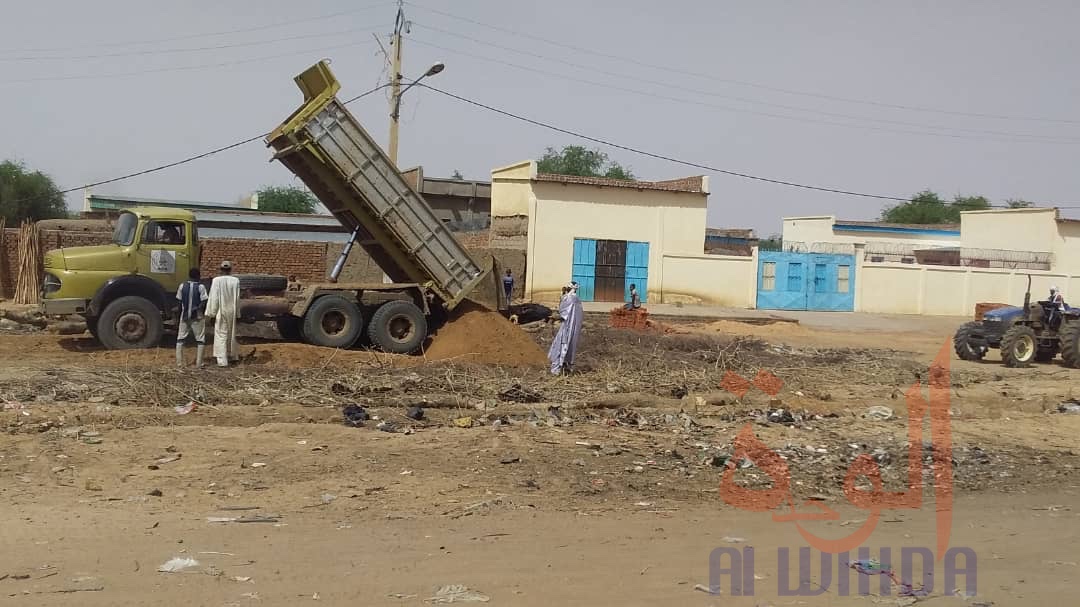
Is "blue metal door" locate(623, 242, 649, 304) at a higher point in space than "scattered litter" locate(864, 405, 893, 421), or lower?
higher

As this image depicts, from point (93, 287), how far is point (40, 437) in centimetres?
559

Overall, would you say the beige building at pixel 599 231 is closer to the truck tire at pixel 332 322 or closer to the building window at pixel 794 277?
the building window at pixel 794 277

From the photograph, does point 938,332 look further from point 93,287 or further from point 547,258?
point 93,287

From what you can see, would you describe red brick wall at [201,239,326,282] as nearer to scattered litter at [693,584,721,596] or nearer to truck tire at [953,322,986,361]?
truck tire at [953,322,986,361]

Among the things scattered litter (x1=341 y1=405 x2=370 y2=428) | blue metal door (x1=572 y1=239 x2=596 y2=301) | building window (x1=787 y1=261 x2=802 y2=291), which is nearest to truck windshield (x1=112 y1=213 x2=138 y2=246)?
scattered litter (x1=341 y1=405 x2=370 y2=428)

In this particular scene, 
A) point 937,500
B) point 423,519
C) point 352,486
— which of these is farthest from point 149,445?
point 937,500

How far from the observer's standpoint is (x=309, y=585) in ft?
16.0

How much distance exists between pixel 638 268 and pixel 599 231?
71.2 inches

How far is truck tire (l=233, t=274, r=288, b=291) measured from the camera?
13.7 meters

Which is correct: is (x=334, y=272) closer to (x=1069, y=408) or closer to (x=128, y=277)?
Result: (x=128, y=277)

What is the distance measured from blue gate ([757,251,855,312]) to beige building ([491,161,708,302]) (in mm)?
2275

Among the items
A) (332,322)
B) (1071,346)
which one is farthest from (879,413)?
(1071,346)

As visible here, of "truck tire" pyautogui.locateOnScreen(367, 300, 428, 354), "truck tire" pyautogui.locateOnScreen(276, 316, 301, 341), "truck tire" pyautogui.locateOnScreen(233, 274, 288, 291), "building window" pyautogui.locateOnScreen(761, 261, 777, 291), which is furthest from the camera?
"building window" pyautogui.locateOnScreen(761, 261, 777, 291)

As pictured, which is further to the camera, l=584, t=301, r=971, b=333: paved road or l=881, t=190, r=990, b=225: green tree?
l=881, t=190, r=990, b=225: green tree
